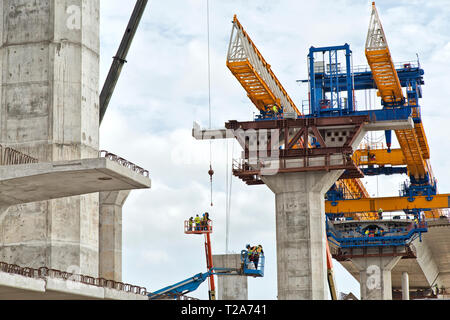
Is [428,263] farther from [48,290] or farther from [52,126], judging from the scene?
[48,290]

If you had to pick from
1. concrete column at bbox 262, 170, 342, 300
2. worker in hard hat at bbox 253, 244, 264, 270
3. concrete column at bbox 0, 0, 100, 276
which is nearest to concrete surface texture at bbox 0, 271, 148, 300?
concrete column at bbox 0, 0, 100, 276

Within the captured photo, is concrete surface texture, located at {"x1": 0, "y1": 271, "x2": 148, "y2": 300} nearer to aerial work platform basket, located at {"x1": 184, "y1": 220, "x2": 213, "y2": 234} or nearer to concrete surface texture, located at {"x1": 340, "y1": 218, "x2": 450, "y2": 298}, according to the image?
aerial work platform basket, located at {"x1": 184, "y1": 220, "x2": 213, "y2": 234}

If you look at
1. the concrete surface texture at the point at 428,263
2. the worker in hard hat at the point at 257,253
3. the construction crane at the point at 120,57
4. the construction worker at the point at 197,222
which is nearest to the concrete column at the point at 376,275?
the concrete surface texture at the point at 428,263

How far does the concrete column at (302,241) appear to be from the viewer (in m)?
53.0

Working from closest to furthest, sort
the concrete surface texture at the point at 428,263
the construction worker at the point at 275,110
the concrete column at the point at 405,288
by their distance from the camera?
the construction worker at the point at 275,110 → the concrete surface texture at the point at 428,263 → the concrete column at the point at 405,288

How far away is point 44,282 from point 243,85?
2696 centimetres

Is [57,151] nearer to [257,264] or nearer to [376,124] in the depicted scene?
[257,264]

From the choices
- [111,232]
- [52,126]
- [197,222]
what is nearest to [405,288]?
[197,222]

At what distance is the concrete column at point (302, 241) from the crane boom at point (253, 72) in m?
5.82

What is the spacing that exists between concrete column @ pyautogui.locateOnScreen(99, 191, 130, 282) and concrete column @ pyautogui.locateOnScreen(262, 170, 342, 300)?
988cm

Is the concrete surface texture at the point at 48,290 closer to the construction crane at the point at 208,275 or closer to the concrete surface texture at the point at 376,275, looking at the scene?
the construction crane at the point at 208,275

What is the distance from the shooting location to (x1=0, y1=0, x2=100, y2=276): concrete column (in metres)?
34.7

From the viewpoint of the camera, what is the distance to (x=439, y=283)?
381 ft
